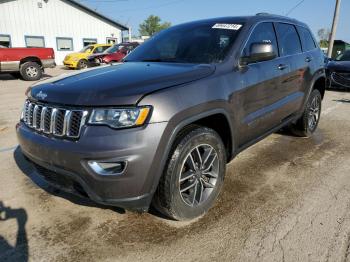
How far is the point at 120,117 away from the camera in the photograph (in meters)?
2.38

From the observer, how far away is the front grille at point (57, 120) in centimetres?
244

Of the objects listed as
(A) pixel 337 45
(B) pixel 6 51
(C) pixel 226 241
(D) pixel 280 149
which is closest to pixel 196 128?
(C) pixel 226 241

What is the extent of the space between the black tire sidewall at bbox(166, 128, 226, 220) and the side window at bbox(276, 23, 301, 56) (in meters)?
1.89

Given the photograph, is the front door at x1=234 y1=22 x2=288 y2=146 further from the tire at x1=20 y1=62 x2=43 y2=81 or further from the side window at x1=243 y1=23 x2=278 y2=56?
the tire at x1=20 y1=62 x2=43 y2=81

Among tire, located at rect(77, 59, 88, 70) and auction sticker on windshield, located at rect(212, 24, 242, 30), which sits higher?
auction sticker on windshield, located at rect(212, 24, 242, 30)

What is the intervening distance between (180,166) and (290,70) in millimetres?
2431

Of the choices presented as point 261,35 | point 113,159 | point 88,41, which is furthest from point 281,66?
point 88,41

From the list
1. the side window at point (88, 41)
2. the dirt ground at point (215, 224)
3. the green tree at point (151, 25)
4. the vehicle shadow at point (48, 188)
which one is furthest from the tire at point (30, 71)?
the green tree at point (151, 25)

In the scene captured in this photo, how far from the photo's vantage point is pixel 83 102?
7.99 ft

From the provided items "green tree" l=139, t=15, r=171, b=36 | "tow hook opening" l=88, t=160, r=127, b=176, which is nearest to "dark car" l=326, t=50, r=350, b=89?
"tow hook opening" l=88, t=160, r=127, b=176

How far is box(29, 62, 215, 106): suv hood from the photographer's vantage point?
242 centimetres

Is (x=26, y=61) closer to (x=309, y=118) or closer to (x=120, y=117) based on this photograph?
(x=309, y=118)

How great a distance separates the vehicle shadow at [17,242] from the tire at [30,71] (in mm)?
12221

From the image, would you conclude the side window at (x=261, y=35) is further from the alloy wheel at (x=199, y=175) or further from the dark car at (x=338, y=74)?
the dark car at (x=338, y=74)
